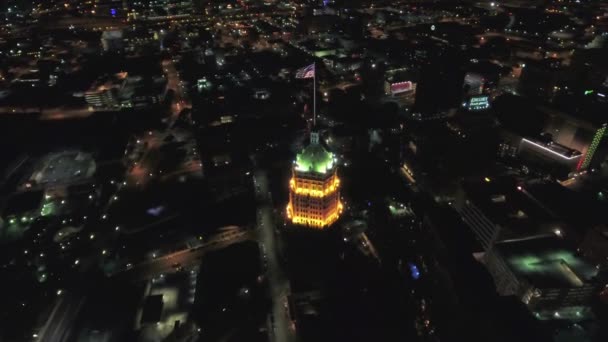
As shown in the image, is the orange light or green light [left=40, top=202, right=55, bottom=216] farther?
green light [left=40, top=202, right=55, bottom=216]

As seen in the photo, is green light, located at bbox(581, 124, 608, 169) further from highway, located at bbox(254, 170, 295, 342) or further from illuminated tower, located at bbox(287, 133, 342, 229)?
highway, located at bbox(254, 170, 295, 342)

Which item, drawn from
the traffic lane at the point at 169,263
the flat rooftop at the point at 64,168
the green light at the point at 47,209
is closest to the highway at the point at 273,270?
the traffic lane at the point at 169,263

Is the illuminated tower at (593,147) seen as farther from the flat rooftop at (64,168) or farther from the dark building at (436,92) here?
the flat rooftop at (64,168)

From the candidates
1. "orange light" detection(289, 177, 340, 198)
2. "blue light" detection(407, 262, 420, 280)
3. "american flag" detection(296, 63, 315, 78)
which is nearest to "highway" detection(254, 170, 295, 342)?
"orange light" detection(289, 177, 340, 198)

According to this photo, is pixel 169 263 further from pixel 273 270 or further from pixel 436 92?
pixel 436 92

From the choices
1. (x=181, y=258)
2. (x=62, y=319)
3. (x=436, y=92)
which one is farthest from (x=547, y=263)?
(x=62, y=319)

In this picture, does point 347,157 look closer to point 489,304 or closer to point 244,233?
point 244,233
